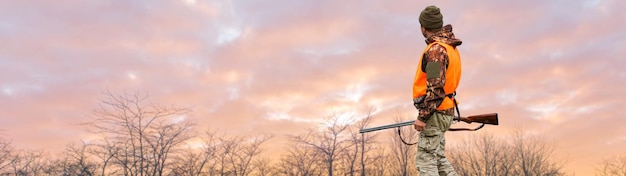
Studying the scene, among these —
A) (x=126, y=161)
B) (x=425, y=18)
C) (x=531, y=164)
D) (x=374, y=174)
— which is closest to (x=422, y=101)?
(x=425, y=18)

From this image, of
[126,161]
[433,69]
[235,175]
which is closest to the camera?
[433,69]

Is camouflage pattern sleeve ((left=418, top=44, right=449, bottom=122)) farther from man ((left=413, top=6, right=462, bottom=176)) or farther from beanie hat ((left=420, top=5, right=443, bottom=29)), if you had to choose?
beanie hat ((left=420, top=5, right=443, bottom=29))

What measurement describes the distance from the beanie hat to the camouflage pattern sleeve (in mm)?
355

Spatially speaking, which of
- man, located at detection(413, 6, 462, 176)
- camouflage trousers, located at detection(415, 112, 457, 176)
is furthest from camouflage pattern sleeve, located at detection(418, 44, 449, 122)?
camouflage trousers, located at detection(415, 112, 457, 176)

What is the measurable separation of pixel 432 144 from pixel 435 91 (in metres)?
0.50

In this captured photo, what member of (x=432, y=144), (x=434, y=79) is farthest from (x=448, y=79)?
(x=432, y=144)

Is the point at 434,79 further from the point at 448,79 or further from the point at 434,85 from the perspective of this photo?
the point at 448,79

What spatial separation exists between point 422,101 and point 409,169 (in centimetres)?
3177

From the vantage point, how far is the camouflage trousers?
4926 mm

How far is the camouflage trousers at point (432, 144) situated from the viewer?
16.2 feet

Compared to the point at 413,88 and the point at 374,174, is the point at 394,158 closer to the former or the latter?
the point at 374,174

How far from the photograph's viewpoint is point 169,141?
19219 millimetres

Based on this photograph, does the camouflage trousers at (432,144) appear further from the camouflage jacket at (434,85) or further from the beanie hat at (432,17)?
the beanie hat at (432,17)

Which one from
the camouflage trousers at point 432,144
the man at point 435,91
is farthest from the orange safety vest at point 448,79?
the camouflage trousers at point 432,144
